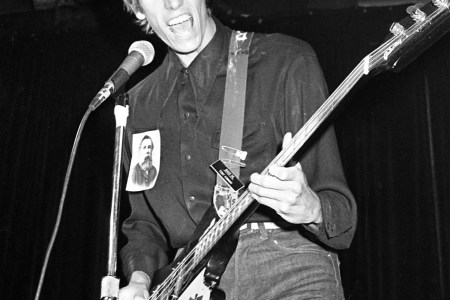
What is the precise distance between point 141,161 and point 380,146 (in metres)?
2.30

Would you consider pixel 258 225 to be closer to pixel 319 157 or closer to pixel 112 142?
pixel 319 157

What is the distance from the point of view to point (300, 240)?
60.6 inches

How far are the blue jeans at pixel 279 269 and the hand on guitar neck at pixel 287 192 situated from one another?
184 mm

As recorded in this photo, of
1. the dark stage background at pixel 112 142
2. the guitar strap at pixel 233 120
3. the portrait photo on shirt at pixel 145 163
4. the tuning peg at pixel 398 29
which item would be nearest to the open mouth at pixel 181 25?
the guitar strap at pixel 233 120

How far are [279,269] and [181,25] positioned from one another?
850 mm

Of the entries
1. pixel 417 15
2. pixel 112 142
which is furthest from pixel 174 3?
pixel 112 142

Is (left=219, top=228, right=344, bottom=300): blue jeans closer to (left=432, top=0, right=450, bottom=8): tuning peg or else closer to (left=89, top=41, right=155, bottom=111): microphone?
(left=89, top=41, right=155, bottom=111): microphone

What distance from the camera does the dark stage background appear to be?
353cm

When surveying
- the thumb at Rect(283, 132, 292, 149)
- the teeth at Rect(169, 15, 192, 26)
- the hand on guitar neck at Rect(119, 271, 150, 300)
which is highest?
the teeth at Rect(169, 15, 192, 26)

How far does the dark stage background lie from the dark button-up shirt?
1.77 metres

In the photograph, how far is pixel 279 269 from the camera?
4.90 ft

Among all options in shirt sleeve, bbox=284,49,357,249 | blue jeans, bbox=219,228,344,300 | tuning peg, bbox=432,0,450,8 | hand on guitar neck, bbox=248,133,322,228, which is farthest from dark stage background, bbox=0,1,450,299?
hand on guitar neck, bbox=248,133,322,228

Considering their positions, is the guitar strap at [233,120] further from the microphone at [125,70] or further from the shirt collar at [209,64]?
the microphone at [125,70]

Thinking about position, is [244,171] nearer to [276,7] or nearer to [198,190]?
[198,190]
